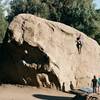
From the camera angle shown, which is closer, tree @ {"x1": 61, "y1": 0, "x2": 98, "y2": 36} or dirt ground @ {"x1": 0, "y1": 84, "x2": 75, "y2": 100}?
dirt ground @ {"x1": 0, "y1": 84, "x2": 75, "y2": 100}

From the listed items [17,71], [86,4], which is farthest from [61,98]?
[86,4]

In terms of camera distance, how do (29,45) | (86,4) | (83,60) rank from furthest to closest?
1. (86,4)
2. (83,60)
3. (29,45)

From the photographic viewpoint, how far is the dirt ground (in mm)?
25766

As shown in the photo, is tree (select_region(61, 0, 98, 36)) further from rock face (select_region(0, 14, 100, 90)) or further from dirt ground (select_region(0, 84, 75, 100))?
dirt ground (select_region(0, 84, 75, 100))

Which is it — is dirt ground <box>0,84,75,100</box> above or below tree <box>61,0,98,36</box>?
below

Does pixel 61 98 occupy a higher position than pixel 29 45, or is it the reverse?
pixel 29 45

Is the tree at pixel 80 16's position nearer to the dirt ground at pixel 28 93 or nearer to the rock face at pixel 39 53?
the rock face at pixel 39 53

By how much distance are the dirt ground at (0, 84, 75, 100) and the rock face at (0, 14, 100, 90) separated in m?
0.71

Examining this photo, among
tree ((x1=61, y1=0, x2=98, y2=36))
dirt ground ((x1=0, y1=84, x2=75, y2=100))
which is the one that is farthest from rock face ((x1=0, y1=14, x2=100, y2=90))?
tree ((x1=61, y1=0, x2=98, y2=36))

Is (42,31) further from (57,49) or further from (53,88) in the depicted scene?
(53,88)

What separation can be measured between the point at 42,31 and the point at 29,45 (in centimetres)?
139

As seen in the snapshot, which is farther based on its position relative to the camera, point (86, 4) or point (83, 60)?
point (86, 4)

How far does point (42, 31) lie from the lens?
2881 centimetres

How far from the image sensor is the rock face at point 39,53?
93.0 ft
